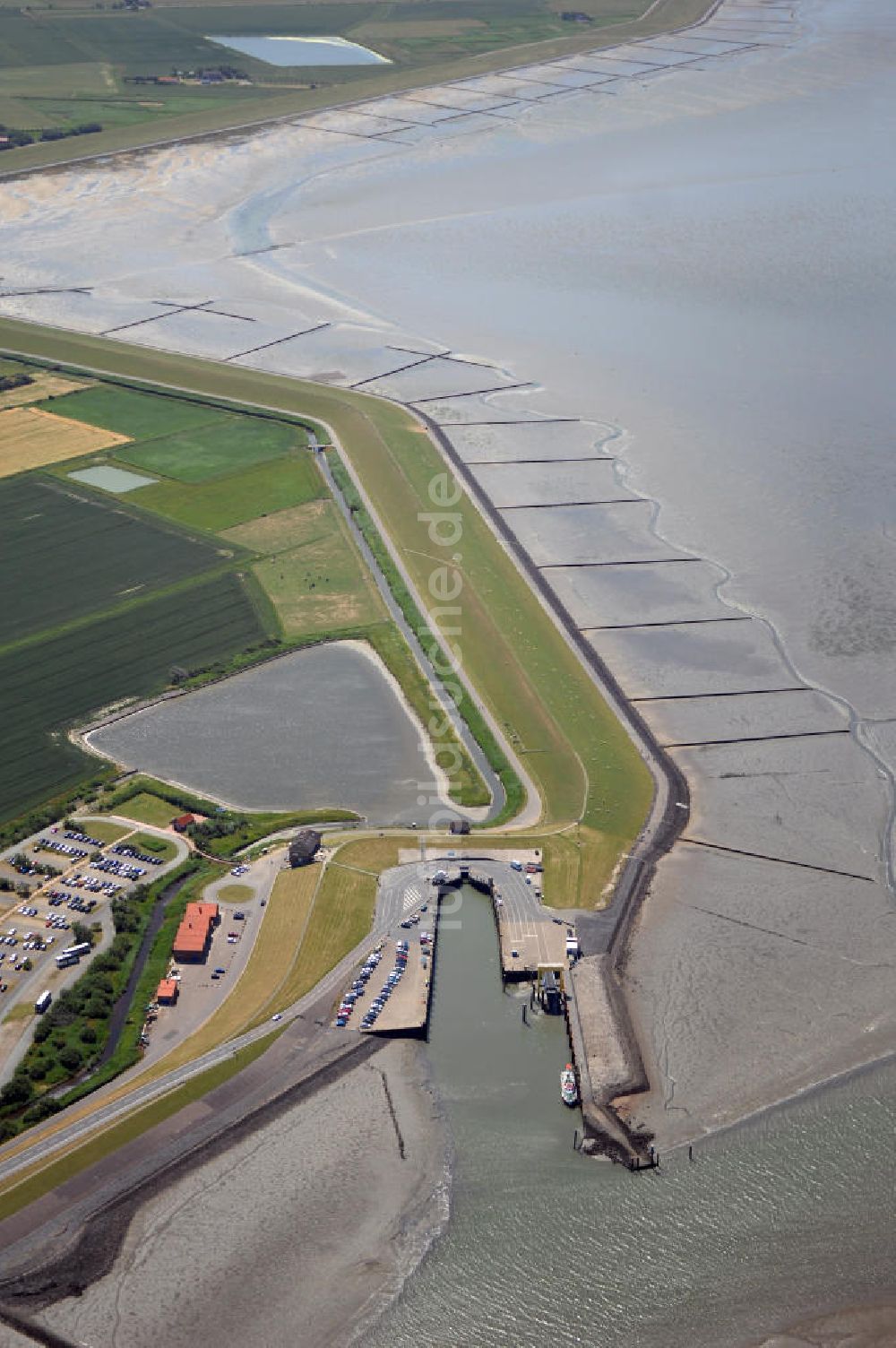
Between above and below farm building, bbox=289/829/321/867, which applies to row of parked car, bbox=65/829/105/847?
above

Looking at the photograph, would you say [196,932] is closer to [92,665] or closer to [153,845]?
[153,845]

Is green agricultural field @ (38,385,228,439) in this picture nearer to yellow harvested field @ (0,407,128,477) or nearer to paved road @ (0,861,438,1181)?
yellow harvested field @ (0,407,128,477)

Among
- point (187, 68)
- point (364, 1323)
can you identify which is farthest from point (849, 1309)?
point (187, 68)

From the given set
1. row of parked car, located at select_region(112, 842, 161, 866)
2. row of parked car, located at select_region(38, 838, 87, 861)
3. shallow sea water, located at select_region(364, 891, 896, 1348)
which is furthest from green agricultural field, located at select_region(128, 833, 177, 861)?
shallow sea water, located at select_region(364, 891, 896, 1348)

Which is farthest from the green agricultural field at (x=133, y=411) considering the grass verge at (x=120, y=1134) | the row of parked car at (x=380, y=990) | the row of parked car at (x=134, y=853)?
the grass verge at (x=120, y=1134)

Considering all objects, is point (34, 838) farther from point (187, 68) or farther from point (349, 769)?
point (187, 68)

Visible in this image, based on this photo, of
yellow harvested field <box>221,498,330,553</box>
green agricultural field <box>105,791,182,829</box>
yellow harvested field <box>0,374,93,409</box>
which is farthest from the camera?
yellow harvested field <box>0,374,93,409</box>
